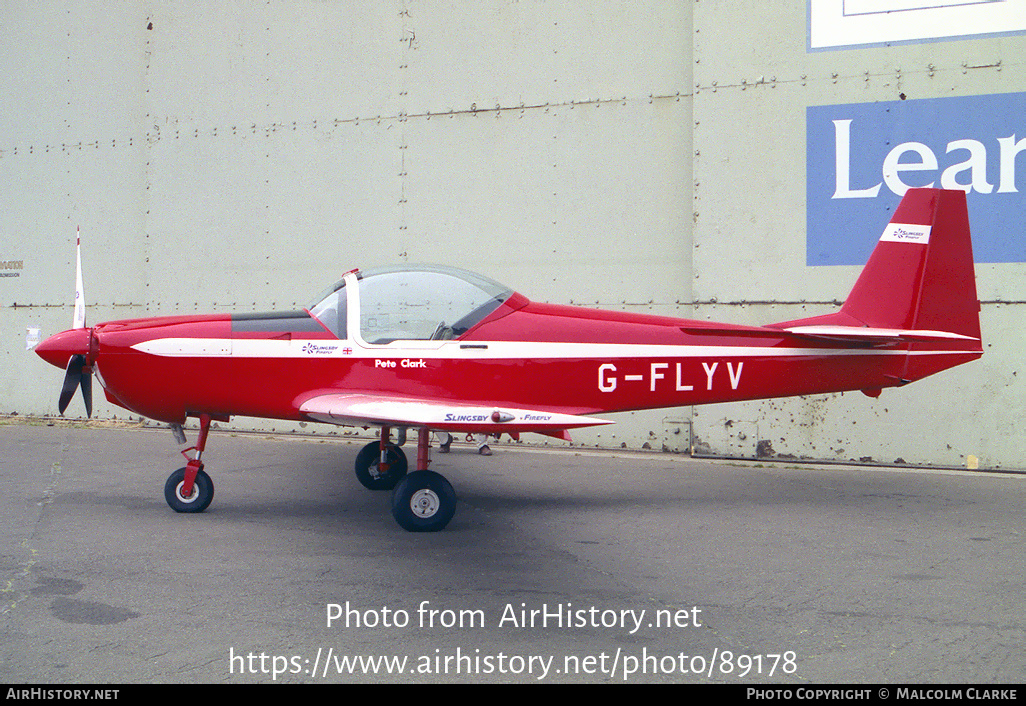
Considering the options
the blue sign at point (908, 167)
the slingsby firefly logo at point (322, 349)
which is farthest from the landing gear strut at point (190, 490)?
the blue sign at point (908, 167)

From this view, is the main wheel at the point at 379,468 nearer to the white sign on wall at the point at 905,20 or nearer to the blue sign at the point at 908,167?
the blue sign at the point at 908,167

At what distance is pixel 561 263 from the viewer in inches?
361

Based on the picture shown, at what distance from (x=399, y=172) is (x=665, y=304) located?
3696mm

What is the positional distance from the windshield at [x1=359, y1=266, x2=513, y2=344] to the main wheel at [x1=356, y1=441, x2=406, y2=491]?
156 centimetres

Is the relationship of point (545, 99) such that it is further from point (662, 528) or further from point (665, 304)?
point (662, 528)

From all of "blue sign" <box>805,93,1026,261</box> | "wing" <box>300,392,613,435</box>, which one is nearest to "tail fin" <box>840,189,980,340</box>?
"blue sign" <box>805,93,1026,261</box>

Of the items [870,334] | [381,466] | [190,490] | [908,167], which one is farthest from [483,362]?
[908,167]

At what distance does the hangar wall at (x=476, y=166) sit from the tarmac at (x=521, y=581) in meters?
1.96

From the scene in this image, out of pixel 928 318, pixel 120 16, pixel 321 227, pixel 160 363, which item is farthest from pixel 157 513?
pixel 120 16

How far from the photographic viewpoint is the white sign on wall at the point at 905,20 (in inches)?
305

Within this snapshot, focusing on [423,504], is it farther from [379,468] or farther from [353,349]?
[379,468]

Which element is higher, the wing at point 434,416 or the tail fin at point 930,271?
the tail fin at point 930,271

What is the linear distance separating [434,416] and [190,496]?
235cm

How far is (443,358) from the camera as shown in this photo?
18.5 ft
